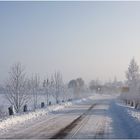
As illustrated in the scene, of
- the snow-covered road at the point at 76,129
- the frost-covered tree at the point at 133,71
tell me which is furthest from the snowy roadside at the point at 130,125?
the frost-covered tree at the point at 133,71

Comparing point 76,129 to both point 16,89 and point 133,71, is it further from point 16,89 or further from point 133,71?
point 133,71

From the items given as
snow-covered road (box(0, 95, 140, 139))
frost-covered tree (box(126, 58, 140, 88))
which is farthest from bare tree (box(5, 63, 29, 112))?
frost-covered tree (box(126, 58, 140, 88))

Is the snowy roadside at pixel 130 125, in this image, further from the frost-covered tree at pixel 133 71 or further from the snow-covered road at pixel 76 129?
the frost-covered tree at pixel 133 71

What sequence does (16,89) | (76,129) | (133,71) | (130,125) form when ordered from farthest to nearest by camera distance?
(133,71)
(16,89)
(130,125)
(76,129)

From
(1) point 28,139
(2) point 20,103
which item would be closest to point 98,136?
(1) point 28,139

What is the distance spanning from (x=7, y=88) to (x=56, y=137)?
1478 inches

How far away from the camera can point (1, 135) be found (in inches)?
690

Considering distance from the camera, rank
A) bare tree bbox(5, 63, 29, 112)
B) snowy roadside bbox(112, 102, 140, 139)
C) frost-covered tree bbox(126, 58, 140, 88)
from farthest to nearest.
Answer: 1. frost-covered tree bbox(126, 58, 140, 88)
2. bare tree bbox(5, 63, 29, 112)
3. snowy roadside bbox(112, 102, 140, 139)

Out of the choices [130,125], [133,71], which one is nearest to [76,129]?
[130,125]

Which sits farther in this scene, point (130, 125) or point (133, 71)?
point (133, 71)

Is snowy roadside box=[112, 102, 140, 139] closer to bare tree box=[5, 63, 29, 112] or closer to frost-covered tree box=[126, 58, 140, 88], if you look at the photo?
bare tree box=[5, 63, 29, 112]

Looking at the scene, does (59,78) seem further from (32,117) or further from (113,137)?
(113,137)

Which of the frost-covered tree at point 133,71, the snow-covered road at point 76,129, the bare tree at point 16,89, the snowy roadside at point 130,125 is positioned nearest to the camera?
the snow-covered road at point 76,129

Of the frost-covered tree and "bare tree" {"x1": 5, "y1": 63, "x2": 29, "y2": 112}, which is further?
the frost-covered tree
